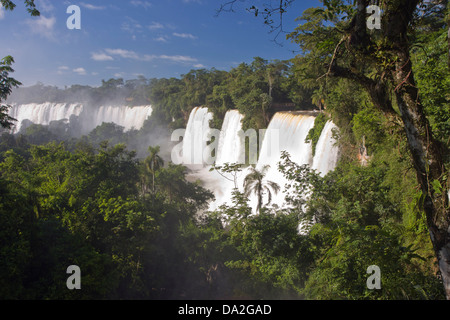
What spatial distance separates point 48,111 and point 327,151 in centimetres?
8242

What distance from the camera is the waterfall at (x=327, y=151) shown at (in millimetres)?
14208

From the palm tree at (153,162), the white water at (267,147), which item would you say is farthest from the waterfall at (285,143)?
the palm tree at (153,162)

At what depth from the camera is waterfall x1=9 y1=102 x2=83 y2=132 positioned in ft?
242

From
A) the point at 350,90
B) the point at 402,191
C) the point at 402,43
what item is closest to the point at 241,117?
the point at 350,90

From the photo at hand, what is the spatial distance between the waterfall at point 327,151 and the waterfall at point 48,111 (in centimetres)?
7206

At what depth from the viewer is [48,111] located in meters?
76.1

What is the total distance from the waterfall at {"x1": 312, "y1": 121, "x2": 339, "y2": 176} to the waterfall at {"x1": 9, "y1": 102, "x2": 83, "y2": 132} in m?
72.1

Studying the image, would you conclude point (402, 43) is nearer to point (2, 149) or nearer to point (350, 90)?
point (350, 90)

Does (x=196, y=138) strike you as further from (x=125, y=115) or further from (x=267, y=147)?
(x=125, y=115)

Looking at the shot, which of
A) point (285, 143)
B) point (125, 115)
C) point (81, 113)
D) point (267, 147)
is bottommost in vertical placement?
point (285, 143)

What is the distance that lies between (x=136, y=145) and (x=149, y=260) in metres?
41.4

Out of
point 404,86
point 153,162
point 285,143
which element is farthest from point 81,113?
point 404,86

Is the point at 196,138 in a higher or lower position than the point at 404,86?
higher

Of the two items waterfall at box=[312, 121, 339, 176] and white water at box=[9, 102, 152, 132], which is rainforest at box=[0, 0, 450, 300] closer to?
waterfall at box=[312, 121, 339, 176]
